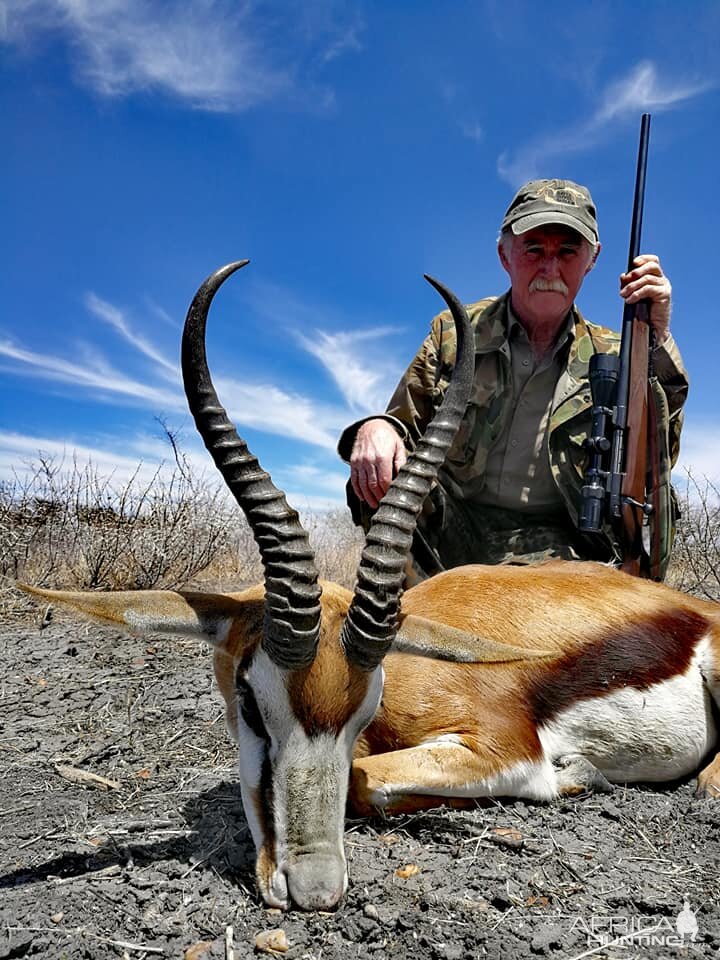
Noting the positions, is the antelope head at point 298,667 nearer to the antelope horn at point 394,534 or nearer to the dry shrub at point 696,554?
the antelope horn at point 394,534

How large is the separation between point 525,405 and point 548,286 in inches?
38.0

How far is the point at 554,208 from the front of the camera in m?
6.05

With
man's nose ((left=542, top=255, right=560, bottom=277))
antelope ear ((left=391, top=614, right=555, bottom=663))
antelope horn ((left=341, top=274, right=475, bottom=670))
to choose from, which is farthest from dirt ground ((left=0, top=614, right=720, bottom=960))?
man's nose ((left=542, top=255, right=560, bottom=277))

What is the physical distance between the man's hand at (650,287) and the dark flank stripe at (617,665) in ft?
8.48

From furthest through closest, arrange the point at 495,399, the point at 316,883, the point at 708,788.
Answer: the point at 495,399
the point at 708,788
the point at 316,883

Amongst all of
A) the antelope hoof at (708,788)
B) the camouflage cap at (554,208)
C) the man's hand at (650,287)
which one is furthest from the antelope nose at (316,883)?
the camouflage cap at (554,208)

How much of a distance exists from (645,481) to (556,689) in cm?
255

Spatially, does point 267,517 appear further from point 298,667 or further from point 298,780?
point 298,780

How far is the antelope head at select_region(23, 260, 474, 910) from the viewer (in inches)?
103

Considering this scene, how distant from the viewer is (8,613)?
7633 mm

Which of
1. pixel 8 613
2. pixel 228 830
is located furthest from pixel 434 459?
pixel 8 613

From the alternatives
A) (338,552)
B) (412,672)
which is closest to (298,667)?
(412,672)

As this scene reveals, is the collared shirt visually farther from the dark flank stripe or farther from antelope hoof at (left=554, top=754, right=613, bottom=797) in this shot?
antelope hoof at (left=554, top=754, right=613, bottom=797)

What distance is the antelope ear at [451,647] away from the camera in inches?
126
